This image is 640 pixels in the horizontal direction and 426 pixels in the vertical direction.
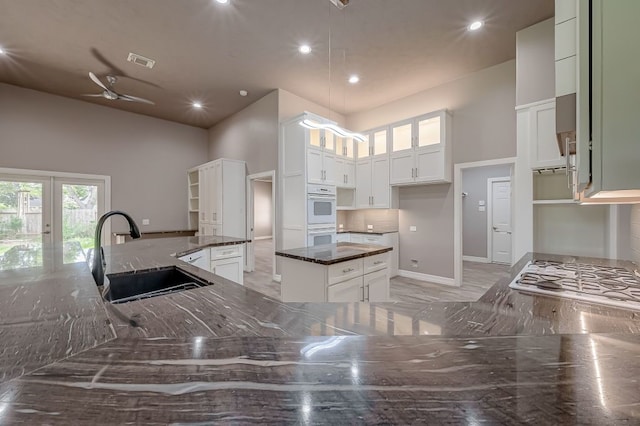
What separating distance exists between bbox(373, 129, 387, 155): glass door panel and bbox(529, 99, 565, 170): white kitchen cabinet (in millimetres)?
2355

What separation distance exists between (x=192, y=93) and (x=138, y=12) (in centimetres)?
203

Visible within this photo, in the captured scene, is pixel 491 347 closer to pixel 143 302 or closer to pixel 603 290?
pixel 603 290

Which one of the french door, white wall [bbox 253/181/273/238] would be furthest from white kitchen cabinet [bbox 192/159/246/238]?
white wall [bbox 253/181/273/238]

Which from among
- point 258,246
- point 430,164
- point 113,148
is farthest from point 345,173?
point 113,148

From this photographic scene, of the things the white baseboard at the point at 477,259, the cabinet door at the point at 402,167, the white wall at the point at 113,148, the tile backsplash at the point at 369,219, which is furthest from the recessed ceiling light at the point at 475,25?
the white wall at the point at 113,148

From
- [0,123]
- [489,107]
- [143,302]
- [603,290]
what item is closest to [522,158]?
[489,107]

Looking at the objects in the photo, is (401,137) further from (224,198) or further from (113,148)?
(113,148)

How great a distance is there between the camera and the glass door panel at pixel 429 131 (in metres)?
4.46

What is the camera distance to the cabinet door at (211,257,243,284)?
2.90 metres

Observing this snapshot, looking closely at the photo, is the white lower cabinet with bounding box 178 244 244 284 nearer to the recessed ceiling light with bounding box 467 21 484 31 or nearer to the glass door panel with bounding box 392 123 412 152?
the glass door panel with bounding box 392 123 412 152

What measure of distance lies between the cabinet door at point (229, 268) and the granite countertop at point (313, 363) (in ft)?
6.38

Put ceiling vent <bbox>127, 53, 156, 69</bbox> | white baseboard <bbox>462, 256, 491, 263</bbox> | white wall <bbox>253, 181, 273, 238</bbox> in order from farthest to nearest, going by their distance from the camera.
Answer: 1. white wall <bbox>253, 181, 273, 238</bbox>
2. white baseboard <bbox>462, 256, 491, 263</bbox>
3. ceiling vent <bbox>127, 53, 156, 69</bbox>

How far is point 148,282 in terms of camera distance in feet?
5.58

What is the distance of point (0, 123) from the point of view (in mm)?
4422
